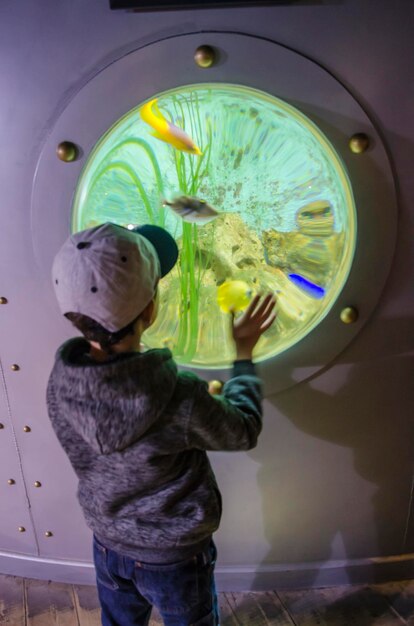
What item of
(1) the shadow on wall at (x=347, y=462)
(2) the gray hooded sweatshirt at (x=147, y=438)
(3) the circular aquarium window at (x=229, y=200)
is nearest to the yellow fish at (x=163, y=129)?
(3) the circular aquarium window at (x=229, y=200)

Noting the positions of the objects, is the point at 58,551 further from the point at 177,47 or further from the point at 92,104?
the point at 177,47

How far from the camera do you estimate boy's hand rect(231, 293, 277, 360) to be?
0.86 meters

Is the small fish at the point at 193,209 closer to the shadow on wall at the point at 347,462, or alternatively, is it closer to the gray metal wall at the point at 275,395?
the gray metal wall at the point at 275,395

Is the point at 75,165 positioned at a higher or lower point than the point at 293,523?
higher

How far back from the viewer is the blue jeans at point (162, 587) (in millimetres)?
824

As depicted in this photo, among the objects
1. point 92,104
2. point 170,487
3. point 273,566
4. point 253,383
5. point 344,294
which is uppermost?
point 92,104

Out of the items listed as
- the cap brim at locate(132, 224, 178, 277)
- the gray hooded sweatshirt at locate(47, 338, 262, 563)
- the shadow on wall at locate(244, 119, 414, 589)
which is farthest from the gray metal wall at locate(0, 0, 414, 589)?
the gray hooded sweatshirt at locate(47, 338, 262, 563)

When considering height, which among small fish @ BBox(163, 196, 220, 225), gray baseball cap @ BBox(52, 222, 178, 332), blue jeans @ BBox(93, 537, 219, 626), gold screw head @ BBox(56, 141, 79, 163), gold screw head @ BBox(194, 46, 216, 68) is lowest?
blue jeans @ BBox(93, 537, 219, 626)

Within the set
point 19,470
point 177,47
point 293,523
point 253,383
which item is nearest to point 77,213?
point 177,47

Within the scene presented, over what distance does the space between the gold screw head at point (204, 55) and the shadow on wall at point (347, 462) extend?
58cm

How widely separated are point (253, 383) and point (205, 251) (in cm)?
29

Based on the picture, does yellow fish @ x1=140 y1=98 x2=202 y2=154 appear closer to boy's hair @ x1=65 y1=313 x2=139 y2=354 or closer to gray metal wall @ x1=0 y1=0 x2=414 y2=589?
gray metal wall @ x1=0 y1=0 x2=414 y2=589

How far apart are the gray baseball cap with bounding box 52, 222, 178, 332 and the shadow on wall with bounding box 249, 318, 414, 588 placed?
0.50 meters

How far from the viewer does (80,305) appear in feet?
2.28
